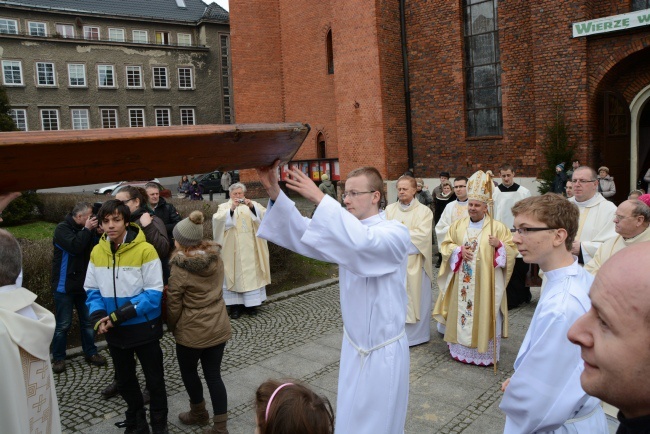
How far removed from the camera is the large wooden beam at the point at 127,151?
4.85 ft

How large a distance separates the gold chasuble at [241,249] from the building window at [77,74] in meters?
38.3

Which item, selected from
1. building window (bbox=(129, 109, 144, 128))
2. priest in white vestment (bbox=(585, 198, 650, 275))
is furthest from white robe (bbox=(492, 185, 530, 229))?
building window (bbox=(129, 109, 144, 128))

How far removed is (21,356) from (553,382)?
2.56m

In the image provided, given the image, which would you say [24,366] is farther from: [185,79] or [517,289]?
[185,79]

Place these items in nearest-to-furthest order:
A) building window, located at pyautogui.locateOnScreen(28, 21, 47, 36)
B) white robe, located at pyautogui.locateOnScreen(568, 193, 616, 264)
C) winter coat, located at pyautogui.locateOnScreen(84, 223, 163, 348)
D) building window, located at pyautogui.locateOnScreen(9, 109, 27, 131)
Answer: winter coat, located at pyautogui.locateOnScreen(84, 223, 163, 348) → white robe, located at pyautogui.locateOnScreen(568, 193, 616, 264) → building window, located at pyautogui.locateOnScreen(9, 109, 27, 131) → building window, located at pyautogui.locateOnScreen(28, 21, 47, 36)

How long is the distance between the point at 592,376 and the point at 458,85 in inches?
650

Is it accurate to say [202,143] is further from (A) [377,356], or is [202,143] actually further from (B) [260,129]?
(A) [377,356]

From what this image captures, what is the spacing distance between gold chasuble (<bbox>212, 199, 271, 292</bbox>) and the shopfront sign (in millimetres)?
10202

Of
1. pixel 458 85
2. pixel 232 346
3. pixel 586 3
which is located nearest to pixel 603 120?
pixel 586 3

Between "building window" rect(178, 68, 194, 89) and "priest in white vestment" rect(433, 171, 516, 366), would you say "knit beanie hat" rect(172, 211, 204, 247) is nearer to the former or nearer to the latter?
"priest in white vestment" rect(433, 171, 516, 366)

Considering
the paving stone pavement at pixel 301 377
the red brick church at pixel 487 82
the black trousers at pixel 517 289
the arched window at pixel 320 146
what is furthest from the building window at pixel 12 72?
the black trousers at pixel 517 289

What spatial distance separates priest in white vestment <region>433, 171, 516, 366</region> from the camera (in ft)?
18.8

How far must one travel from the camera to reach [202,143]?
5.79 ft

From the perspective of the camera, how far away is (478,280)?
5.91m
